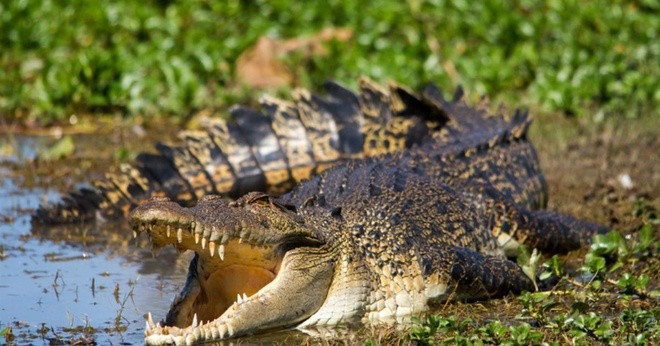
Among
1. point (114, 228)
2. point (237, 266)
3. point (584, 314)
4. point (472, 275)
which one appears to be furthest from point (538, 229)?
point (114, 228)

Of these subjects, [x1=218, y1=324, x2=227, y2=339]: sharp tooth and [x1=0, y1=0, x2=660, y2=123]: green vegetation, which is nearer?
[x1=218, y1=324, x2=227, y2=339]: sharp tooth

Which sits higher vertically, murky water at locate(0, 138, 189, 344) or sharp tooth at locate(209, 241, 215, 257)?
sharp tooth at locate(209, 241, 215, 257)

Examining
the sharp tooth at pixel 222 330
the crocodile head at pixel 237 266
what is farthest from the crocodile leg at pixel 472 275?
the sharp tooth at pixel 222 330

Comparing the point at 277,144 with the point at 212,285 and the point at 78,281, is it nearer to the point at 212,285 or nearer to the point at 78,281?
the point at 78,281

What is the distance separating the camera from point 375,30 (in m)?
11.7

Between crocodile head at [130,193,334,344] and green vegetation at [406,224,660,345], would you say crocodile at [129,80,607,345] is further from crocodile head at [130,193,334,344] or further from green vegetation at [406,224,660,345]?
green vegetation at [406,224,660,345]

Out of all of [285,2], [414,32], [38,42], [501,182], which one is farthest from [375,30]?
[501,182]

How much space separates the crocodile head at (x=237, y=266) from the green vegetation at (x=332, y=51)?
602cm

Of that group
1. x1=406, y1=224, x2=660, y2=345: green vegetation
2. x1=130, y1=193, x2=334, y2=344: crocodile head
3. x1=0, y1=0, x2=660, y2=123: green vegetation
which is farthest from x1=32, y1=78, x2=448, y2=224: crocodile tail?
x1=0, y1=0, x2=660, y2=123: green vegetation

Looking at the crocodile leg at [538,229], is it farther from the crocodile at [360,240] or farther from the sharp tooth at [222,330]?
the sharp tooth at [222,330]

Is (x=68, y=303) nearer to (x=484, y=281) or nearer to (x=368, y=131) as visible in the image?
(x=484, y=281)

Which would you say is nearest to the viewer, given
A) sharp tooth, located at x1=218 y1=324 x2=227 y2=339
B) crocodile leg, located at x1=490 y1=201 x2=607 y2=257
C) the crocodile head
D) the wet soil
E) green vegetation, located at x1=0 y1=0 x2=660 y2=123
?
the crocodile head

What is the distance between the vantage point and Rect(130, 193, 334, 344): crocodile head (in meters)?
4.24

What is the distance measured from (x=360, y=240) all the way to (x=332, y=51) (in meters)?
6.41
